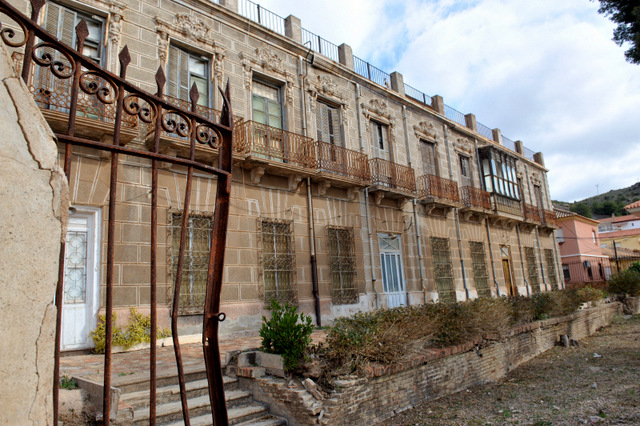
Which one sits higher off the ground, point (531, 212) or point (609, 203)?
point (609, 203)

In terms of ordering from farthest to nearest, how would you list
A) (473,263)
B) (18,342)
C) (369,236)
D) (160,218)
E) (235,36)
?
(473,263)
(369,236)
(235,36)
(160,218)
(18,342)

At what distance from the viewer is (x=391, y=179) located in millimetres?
13836

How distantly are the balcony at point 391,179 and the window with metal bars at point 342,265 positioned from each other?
5.70 feet

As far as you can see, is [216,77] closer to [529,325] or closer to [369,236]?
[369,236]

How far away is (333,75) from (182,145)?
20.7 feet

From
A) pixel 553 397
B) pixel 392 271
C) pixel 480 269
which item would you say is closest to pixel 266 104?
pixel 392 271

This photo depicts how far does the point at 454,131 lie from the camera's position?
18.7 meters

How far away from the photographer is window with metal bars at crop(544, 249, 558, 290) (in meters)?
23.3

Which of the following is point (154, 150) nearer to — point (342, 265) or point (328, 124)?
point (342, 265)

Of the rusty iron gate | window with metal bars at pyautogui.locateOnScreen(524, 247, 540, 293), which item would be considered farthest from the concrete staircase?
window with metal bars at pyautogui.locateOnScreen(524, 247, 540, 293)

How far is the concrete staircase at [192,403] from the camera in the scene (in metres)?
4.54

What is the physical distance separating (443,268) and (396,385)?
1055cm

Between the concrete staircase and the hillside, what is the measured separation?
73.9 m

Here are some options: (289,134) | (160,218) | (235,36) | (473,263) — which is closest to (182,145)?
(160,218)
